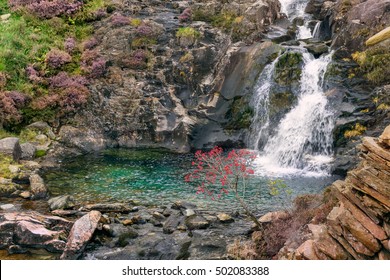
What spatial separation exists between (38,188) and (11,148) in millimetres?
5089

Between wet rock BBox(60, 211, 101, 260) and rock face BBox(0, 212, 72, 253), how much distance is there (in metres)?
0.41

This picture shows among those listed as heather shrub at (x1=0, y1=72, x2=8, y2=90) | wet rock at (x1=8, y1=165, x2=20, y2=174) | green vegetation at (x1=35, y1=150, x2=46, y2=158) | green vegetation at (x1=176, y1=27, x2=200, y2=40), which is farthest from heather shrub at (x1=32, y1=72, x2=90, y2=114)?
green vegetation at (x1=176, y1=27, x2=200, y2=40)

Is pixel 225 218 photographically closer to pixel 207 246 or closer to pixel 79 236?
pixel 207 246

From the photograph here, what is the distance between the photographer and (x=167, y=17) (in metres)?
35.3

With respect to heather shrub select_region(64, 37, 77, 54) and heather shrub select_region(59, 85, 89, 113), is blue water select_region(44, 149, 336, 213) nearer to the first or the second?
heather shrub select_region(59, 85, 89, 113)

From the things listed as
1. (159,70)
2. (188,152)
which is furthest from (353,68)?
(159,70)

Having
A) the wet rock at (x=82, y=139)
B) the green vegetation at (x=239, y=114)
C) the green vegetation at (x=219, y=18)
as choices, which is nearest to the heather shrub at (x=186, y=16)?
the green vegetation at (x=219, y=18)

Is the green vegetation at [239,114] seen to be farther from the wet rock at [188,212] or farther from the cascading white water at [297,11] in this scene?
the wet rock at [188,212]

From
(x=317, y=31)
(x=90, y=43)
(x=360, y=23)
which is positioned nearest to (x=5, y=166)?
(x=90, y=43)

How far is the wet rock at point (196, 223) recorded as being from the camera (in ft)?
52.0

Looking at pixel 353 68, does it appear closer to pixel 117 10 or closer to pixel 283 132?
pixel 283 132

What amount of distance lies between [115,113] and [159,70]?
5328 mm

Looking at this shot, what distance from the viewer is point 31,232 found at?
14.3 metres

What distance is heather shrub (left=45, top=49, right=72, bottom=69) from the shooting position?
30.6 m
